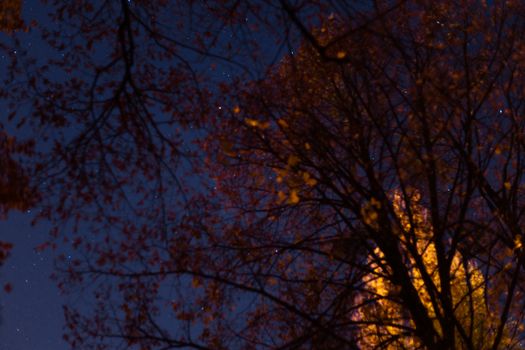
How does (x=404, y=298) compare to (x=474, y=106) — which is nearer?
(x=404, y=298)

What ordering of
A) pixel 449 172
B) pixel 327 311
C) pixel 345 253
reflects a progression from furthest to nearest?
pixel 449 172 → pixel 345 253 → pixel 327 311

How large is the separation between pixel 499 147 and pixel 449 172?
1.12m

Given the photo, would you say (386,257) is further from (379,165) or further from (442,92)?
(442,92)

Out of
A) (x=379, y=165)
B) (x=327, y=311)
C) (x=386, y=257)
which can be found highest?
(x=379, y=165)

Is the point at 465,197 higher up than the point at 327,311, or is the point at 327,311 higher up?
the point at 465,197

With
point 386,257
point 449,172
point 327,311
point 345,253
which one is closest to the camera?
point 327,311

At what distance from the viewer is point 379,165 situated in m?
10.5

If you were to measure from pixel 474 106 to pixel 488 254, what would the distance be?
8.43 feet

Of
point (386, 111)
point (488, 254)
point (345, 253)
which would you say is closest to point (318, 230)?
point (345, 253)

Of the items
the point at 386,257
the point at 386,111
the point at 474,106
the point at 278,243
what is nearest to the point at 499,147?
the point at 474,106

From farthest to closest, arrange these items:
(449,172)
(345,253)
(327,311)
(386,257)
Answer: (449,172) → (345,253) → (386,257) → (327,311)

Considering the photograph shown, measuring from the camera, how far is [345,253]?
10.1 m

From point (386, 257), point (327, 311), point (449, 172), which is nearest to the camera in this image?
point (327, 311)

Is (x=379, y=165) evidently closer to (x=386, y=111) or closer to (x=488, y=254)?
(x=386, y=111)
